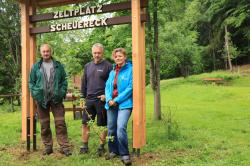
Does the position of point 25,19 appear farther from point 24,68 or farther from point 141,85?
point 141,85

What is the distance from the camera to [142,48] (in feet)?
21.8

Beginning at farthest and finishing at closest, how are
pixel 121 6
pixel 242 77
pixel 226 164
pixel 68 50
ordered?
pixel 242 77, pixel 68 50, pixel 121 6, pixel 226 164

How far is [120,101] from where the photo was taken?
596cm

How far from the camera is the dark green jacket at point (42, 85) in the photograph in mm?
6637

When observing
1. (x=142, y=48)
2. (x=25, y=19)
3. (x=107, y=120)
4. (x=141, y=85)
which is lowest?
(x=107, y=120)

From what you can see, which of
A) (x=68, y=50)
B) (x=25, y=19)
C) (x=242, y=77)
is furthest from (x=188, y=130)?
(x=242, y=77)

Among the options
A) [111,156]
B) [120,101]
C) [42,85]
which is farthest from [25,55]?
[111,156]

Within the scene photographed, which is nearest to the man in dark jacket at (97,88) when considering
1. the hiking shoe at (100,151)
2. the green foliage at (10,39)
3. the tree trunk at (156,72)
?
the hiking shoe at (100,151)

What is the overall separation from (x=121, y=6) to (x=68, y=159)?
2.87 meters

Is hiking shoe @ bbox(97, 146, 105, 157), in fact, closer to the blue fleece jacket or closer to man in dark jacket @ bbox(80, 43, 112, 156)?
man in dark jacket @ bbox(80, 43, 112, 156)

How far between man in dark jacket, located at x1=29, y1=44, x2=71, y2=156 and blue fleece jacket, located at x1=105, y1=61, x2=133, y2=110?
1061 mm

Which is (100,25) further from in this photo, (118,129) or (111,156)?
(111,156)

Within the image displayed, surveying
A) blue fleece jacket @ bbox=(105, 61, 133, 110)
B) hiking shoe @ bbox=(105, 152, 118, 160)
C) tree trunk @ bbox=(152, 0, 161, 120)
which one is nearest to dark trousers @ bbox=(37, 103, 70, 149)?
hiking shoe @ bbox=(105, 152, 118, 160)

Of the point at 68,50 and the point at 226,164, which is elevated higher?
the point at 68,50
